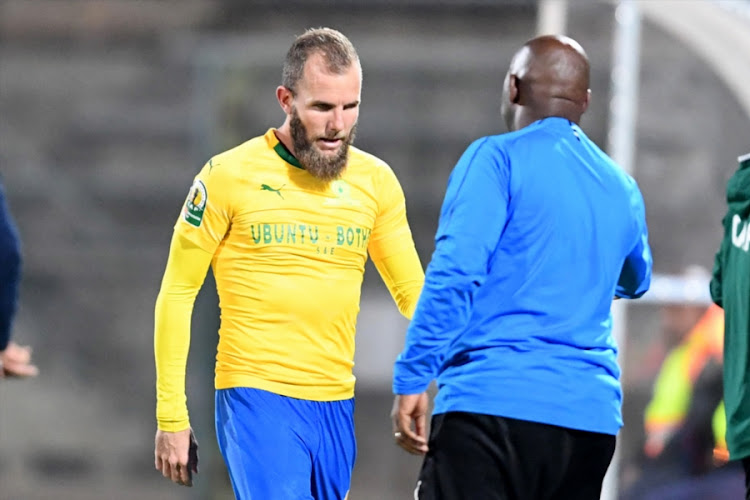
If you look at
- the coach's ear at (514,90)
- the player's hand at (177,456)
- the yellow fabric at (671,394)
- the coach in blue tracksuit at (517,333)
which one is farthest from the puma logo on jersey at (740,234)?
the yellow fabric at (671,394)

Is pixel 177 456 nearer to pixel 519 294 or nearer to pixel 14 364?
pixel 14 364

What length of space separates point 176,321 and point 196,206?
0.29 meters

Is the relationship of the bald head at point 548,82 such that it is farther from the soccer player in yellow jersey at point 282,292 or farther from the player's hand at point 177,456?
the player's hand at point 177,456

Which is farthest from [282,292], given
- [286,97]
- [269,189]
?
[286,97]

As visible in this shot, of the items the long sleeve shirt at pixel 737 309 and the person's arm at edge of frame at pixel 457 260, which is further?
the long sleeve shirt at pixel 737 309

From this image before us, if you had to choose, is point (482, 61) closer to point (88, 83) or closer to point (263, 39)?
point (263, 39)

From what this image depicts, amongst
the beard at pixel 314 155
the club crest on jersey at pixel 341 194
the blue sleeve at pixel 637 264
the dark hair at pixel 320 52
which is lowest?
the blue sleeve at pixel 637 264

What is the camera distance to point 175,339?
306 centimetres

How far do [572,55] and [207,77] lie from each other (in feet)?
22.3

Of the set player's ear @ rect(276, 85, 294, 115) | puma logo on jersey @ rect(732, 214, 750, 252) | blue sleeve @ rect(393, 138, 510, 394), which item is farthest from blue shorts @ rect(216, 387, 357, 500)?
puma logo on jersey @ rect(732, 214, 750, 252)

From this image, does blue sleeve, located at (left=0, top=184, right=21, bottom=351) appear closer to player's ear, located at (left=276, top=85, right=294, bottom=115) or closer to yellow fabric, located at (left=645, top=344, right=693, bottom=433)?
player's ear, located at (left=276, top=85, right=294, bottom=115)

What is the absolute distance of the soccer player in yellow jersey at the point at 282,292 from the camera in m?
3.04

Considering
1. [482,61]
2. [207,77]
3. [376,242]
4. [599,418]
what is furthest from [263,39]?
[599,418]

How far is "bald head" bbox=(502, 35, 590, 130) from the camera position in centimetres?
282
